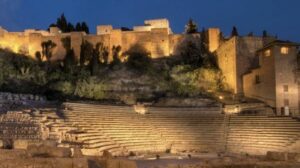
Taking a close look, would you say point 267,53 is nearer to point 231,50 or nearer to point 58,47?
point 231,50

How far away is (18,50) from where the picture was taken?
43750mm

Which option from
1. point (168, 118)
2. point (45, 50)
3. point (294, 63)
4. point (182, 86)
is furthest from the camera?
point (45, 50)

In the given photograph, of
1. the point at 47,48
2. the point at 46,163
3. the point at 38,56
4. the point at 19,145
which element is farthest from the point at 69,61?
the point at 46,163

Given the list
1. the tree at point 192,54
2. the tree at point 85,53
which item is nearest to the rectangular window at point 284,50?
the tree at point 192,54

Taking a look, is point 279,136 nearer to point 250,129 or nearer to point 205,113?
point 250,129

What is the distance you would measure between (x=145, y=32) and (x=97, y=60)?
6.97 metres

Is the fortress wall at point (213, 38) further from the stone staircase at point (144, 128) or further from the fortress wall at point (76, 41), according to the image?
the stone staircase at point (144, 128)

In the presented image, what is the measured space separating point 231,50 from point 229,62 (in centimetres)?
A: 108

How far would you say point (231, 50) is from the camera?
36281mm

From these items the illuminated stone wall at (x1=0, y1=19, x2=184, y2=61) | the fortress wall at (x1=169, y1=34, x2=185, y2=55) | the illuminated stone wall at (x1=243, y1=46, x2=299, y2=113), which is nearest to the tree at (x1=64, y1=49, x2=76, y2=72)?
the illuminated stone wall at (x1=0, y1=19, x2=184, y2=61)

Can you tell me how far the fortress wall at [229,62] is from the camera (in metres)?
35.6

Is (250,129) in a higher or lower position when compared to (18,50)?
lower

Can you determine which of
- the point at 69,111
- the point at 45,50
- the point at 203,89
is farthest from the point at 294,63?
the point at 45,50

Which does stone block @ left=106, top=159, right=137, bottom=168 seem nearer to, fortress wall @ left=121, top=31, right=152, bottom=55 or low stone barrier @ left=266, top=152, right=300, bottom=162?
low stone barrier @ left=266, top=152, right=300, bottom=162
